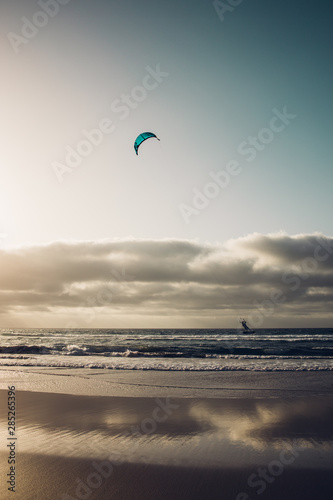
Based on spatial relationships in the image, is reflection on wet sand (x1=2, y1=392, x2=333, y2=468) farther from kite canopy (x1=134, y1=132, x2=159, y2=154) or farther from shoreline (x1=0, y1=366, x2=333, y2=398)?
kite canopy (x1=134, y1=132, x2=159, y2=154)

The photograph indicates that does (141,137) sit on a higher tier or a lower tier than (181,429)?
higher

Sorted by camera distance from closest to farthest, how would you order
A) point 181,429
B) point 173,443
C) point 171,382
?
point 173,443 → point 181,429 → point 171,382

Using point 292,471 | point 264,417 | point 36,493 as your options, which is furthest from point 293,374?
point 36,493

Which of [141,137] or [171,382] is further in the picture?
[141,137]

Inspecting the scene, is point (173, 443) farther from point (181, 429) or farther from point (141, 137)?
point (141, 137)

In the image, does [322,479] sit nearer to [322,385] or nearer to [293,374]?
[322,385]

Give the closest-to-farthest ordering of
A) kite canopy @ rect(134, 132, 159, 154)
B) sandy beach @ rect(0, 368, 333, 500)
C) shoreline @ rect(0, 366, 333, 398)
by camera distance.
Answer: sandy beach @ rect(0, 368, 333, 500) → shoreline @ rect(0, 366, 333, 398) → kite canopy @ rect(134, 132, 159, 154)

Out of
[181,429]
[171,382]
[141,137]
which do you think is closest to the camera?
[181,429]

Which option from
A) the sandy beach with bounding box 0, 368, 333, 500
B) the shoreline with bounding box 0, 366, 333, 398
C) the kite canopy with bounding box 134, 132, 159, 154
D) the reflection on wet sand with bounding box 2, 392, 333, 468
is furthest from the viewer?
the kite canopy with bounding box 134, 132, 159, 154

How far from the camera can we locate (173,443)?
22.3ft

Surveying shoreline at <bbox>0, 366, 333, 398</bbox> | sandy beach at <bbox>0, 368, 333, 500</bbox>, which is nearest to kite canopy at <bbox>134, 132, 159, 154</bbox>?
shoreline at <bbox>0, 366, 333, 398</bbox>

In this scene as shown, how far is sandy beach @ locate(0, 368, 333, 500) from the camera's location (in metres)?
5.09

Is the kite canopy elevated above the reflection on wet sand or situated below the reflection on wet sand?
above

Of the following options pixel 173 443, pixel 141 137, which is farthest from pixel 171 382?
pixel 141 137
